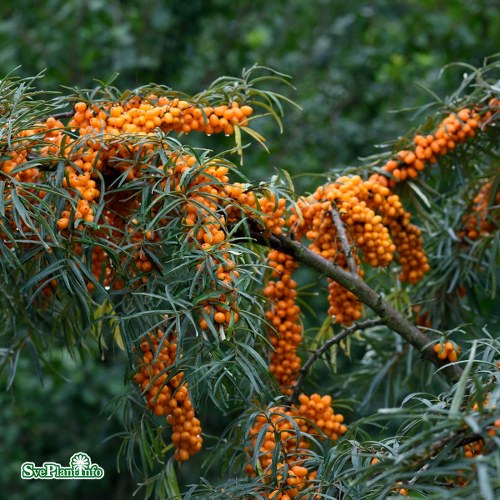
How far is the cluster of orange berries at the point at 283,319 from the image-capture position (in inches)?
44.8

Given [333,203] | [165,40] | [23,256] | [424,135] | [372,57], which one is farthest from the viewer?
[372,57]

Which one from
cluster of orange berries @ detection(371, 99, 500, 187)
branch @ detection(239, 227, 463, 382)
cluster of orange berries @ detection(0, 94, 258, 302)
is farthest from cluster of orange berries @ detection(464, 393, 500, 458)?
cluster of orange berries @ detection(371, 99, 500, 187)

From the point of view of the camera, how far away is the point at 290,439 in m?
1.04

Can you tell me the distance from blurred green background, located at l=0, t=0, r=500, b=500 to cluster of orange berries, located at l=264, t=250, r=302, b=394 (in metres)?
1.46

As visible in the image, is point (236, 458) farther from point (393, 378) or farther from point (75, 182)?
point (393, 378)

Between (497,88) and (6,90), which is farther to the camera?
(497,88)

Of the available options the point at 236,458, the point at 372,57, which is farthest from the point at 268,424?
the point at 372,57

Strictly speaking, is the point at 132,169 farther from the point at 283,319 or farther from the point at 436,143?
the point at 436,143

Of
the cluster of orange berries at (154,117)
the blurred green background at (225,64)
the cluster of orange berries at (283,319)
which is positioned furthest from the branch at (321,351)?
the blurred green background at (225,64)

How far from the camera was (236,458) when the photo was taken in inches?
40.5

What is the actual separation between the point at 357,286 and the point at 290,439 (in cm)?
21

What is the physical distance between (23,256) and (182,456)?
0.98ft

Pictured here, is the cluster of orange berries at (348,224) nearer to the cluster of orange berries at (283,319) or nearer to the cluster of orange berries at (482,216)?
the cluster of orange berries at (283,319)

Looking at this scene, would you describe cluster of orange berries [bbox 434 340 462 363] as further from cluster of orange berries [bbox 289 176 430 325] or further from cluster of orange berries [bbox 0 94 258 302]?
cluster of orange berries [bbox 0 94 258 302]
